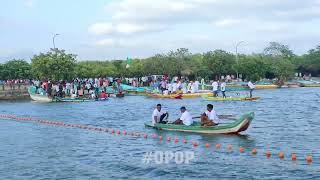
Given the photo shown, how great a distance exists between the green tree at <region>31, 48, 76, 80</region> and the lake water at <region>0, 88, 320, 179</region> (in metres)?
32.2

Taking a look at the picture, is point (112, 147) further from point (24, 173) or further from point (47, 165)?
point (24, 173)

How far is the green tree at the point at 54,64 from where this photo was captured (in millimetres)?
72312

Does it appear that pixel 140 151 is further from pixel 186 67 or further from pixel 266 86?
pixel 186 67

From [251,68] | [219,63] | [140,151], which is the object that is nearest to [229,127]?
[140,151]

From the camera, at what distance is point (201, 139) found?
27219 millimetres

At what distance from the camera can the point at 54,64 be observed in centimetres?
7275

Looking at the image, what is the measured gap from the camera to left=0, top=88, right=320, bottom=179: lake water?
19.6 meters

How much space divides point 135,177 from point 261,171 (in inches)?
182

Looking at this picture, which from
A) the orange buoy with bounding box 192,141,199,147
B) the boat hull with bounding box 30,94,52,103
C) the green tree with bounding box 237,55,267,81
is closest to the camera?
the orange buoy with bounding box 192,141,199,147

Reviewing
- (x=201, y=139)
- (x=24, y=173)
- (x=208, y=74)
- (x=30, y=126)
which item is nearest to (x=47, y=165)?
(x=24, y=173)

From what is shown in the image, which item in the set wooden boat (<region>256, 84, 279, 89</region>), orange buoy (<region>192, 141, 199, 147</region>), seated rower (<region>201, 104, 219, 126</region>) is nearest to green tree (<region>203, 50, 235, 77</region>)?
wooden boat (<region>256, 84, 279, 89</region>)

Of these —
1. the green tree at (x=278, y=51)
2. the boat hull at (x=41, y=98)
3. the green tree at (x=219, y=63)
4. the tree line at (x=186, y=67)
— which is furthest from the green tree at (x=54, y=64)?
the green tree at (x=278, y=51)

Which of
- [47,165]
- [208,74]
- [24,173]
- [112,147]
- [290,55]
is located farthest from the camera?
[290,55]

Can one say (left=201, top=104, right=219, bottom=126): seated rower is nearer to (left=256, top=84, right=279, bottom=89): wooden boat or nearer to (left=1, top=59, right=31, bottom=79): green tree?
(left=256, top=84, right=279, bottom=89): wooden boat
